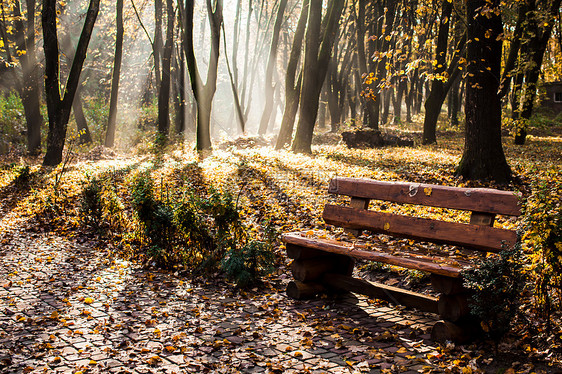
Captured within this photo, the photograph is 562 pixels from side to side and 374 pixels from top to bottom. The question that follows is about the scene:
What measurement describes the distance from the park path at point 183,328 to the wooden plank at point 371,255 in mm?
643

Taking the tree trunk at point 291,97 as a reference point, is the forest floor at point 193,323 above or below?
below

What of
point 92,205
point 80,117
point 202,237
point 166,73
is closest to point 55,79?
point 92,205

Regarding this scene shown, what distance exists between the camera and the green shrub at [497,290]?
3803mm

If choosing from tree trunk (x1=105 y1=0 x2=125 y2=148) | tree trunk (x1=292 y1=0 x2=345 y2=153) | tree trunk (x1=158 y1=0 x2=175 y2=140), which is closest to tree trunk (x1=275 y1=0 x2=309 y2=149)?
tree trunk (x1=292 y1=0 x2=345 y2=153)

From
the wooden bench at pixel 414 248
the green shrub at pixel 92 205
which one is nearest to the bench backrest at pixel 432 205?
the wooden bench at pixel 414 248

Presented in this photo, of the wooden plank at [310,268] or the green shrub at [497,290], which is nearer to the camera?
the green shrub at [497,290]

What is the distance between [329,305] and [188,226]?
7.11 ft

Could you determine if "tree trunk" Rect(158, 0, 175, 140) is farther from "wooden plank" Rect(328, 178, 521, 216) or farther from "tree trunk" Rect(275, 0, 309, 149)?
"wooden plank" Rect(328, 178, 521, 216)

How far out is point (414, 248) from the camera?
5.27m

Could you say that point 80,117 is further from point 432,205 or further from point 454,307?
point 454,307

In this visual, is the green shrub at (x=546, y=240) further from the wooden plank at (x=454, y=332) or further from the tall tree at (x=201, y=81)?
the tall tree at (x=201, y=81)

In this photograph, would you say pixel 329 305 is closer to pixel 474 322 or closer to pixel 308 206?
pixel 474 322

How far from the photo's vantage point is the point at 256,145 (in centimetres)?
2144

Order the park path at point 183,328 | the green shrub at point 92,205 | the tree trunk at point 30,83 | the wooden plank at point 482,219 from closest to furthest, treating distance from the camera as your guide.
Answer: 1. the park path at point 183,328
2. the wooden plank at point 482,219
3. the green shrub at point 92,205
4. the tree trunk at point 30,83
